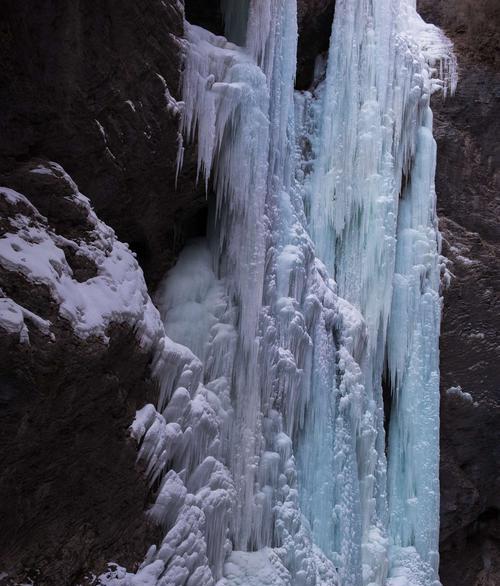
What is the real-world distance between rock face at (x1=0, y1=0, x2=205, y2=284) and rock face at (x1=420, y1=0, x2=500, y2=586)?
16.5ft

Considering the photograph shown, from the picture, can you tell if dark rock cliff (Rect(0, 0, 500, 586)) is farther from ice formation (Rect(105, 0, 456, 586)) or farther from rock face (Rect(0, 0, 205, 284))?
ice formation (Rect(105, 0, 456, 586))

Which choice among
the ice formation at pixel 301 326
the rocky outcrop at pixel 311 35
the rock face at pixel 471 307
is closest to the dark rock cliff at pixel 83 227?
the ice formation at pixel 301 326

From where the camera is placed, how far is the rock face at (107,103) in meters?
3.62

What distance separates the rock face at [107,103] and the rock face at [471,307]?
16.5ft

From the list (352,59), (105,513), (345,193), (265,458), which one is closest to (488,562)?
(345,193)

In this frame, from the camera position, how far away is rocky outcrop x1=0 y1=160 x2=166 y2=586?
118 inches

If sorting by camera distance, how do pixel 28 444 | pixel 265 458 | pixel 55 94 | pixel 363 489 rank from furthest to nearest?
pixel 363 489 < pixel 265 458 < pixel 55 94 < pixel 28 444

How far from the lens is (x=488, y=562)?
31.8ft

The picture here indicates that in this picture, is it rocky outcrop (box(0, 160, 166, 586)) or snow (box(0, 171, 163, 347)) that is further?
snow (box(0, 171, 163, 347))

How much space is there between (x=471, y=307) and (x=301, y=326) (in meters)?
4.04

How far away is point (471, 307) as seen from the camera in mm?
9102

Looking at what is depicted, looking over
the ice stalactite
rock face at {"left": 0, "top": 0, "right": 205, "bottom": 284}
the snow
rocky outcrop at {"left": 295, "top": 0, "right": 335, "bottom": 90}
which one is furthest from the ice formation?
the snow

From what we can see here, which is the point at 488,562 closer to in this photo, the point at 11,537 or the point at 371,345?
the point at 371,345

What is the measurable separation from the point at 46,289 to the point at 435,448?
6010 mm
